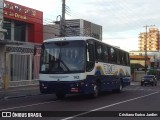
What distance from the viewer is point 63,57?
21.8 metres

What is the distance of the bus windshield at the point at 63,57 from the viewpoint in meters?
21.6

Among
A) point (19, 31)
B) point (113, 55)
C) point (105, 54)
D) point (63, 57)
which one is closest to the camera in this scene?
point (63, 57)

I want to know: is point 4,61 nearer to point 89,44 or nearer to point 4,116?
point 89,44

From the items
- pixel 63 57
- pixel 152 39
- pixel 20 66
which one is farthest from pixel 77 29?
pixel 152 39

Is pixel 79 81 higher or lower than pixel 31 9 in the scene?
lower

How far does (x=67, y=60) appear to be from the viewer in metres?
21.7

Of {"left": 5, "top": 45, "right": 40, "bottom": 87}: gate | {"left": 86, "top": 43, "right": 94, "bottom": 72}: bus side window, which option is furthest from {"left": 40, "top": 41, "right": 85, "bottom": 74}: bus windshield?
{"left": 5, "top": 45, "right": 40, "bottom": 87}: gate

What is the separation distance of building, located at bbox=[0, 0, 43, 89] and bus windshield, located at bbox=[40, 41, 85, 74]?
14.8 meters

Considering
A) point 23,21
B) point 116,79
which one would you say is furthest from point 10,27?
point 116,79

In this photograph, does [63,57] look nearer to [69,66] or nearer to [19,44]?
[69,66]

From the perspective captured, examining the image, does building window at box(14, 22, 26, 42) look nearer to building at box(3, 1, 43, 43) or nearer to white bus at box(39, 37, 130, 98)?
building at box(3, 1, 43, 43)

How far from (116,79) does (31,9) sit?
60.4 feet

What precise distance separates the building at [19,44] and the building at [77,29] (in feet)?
12.3

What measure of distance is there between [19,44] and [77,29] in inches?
828
